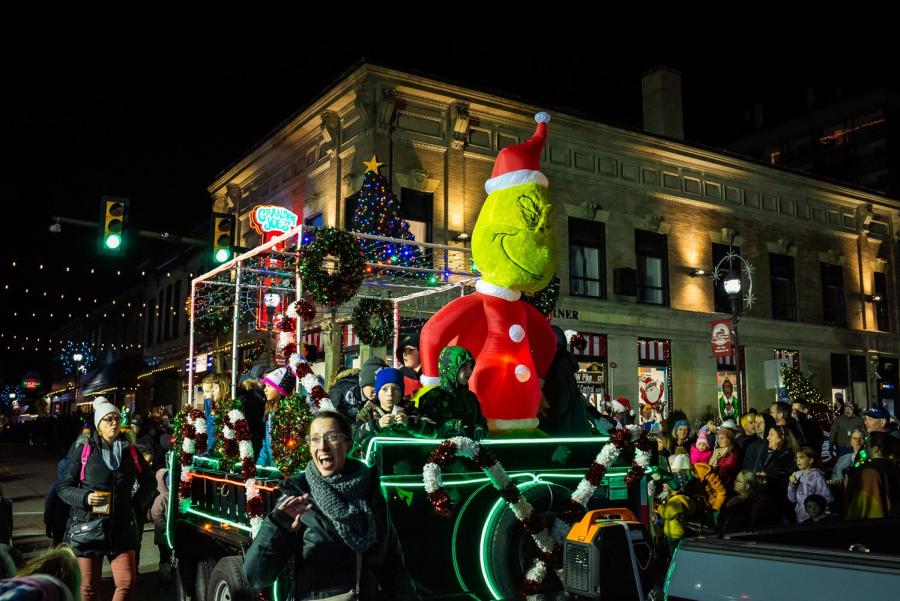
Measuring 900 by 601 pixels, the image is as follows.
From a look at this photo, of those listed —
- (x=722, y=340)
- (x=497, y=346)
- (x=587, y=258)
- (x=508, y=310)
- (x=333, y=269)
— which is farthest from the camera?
(x=587, y=258)

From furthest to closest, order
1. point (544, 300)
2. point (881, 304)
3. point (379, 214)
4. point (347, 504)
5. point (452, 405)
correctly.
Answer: point (881, 304)
point (379, 214)
point (544, 300)
point (452, 405)
point (347, 504)

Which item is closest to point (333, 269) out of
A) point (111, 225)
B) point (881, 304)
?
point (111, 225)

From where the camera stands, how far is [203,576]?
5875 mm

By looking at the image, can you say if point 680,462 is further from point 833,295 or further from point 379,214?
point 833,295

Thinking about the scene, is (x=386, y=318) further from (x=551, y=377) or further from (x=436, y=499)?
(x=436, y=499)

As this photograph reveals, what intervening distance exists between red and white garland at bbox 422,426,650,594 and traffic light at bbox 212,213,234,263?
1181cm

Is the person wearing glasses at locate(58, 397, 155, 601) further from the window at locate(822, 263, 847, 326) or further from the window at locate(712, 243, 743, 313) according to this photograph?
the window at locate(822, 263, 847, 326)

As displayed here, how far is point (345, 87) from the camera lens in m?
20.5

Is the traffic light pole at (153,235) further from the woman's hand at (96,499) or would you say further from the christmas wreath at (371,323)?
the woman's hand at (96,499)

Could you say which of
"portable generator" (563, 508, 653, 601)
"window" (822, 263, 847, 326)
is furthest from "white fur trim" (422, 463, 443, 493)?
"window" (822, 263, 847, 326)

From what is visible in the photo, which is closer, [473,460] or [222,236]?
[473,460]

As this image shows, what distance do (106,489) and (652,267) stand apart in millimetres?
21230

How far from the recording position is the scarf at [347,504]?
3.35 m

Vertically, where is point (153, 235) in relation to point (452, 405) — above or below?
above
